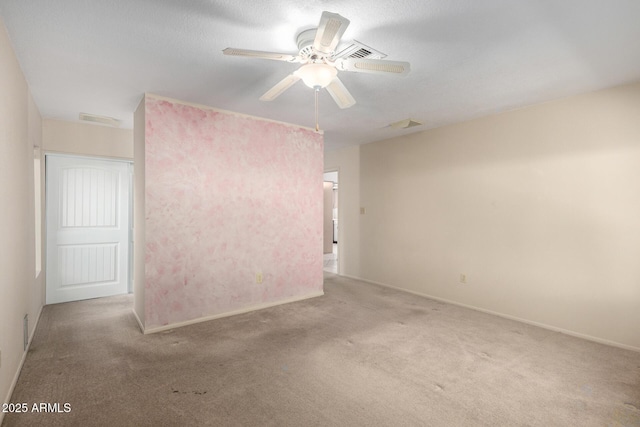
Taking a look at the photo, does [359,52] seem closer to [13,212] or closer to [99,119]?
[13,212]

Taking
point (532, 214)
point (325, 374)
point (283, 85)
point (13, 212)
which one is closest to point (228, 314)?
point (325, 374)

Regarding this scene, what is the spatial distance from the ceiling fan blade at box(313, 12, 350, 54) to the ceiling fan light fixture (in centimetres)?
17

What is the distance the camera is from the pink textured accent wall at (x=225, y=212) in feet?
10.6

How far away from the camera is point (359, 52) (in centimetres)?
229

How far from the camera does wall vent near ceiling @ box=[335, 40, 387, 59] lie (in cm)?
220

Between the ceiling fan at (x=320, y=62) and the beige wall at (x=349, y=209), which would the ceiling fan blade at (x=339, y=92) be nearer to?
the ceiling fan at (x=320, y=62)

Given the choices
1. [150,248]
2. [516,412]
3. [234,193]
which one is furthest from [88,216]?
[516,412]

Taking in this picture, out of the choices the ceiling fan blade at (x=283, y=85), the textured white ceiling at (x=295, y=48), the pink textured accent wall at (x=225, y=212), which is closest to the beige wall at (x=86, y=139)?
the textured white ceiling at (x=295, y=48)

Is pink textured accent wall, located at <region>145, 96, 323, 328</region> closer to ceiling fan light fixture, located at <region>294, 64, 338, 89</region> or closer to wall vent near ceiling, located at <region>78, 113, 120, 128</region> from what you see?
wall vent near ceiling, located at <region>78, 113, 120, 128</region>

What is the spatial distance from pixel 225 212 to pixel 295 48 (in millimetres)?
2010

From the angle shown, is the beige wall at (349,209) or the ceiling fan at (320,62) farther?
the beige wall at (349,209)

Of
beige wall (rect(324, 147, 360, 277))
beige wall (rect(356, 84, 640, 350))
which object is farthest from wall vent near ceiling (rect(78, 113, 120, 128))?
beige wall (rect(356, 84, 640, 350))

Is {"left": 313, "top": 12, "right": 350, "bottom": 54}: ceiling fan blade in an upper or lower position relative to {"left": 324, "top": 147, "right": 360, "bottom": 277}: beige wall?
upper

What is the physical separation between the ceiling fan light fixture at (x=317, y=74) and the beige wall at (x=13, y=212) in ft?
5.91
